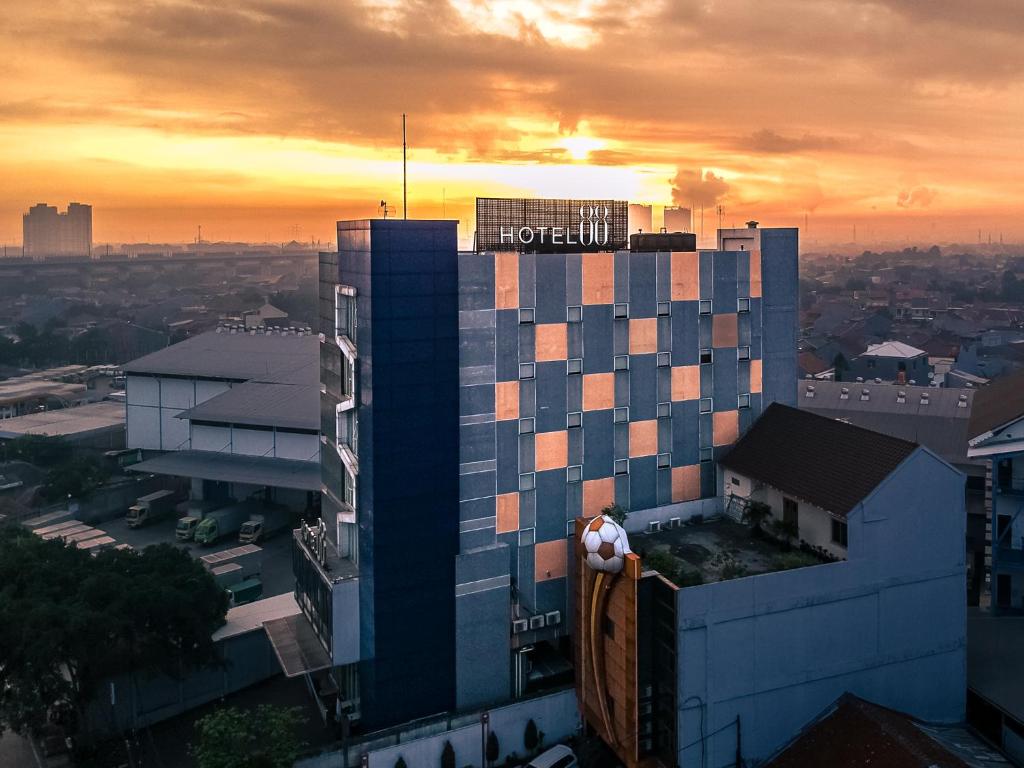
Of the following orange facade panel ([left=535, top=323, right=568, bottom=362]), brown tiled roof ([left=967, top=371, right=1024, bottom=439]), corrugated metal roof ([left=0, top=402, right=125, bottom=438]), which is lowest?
→ corrugated metal roof ([left=0, top=402, right=125, bottom=438])

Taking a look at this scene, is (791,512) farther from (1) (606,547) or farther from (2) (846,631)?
(1) (606,547)

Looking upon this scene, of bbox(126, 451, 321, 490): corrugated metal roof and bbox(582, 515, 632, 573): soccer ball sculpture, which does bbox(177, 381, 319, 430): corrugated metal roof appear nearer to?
bbox(126, 451, 321, 490): corrugated metal roof

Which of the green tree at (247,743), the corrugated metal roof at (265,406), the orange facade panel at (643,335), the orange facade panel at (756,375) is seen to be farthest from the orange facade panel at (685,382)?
the corrugated metal roof at (265,406)

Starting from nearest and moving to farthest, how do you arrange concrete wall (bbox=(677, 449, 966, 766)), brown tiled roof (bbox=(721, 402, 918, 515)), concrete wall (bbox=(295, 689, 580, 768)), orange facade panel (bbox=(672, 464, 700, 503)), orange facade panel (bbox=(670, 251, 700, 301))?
concrete wall (bbox=(677, 449, 966, 766)) < concrete wall (bbox=(295, 689, 580, 768)) < brown tiled roof (bbox=(721, 402, 918, 515)) < orange facade panel (bbox=(670, 251, 700, 301)) < orange facade panel (bbox=(672, 464, 700, 503))

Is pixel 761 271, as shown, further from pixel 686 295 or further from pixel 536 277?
pixel 536 277

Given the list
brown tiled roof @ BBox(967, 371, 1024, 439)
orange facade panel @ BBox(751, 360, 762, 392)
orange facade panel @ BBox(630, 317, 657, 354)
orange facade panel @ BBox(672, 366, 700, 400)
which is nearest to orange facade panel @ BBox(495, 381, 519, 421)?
orange facade panel @ BBox(630, 317, 657, 354)

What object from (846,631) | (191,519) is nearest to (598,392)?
(846,631)

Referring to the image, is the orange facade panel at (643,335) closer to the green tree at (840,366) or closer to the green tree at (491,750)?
the green tree at (491,750)
